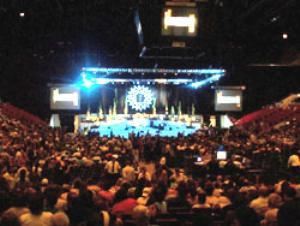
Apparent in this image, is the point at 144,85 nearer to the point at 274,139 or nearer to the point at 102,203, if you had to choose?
the point at 274,139

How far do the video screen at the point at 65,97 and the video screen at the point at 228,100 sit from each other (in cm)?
569

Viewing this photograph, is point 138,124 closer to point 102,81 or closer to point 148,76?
point 148,76

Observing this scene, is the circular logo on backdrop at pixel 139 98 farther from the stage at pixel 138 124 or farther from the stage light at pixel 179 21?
the stage light at pixel 179 21

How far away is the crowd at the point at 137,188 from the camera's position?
22.7 feet

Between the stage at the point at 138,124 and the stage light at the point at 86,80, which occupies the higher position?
the stage light at the point at 86,80

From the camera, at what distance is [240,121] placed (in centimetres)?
3494

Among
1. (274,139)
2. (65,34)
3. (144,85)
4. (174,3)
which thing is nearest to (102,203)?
(174,3)

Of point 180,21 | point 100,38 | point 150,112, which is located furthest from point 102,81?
point 180,21

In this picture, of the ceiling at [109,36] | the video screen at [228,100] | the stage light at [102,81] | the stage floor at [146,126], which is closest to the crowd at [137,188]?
the ceiling at [109,36]

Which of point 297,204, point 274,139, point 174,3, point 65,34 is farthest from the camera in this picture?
point 65,34

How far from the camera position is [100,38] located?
94.8 feet

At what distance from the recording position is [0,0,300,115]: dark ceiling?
21891 mm

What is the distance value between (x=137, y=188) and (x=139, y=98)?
27.5 m

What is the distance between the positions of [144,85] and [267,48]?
25.6 feet
